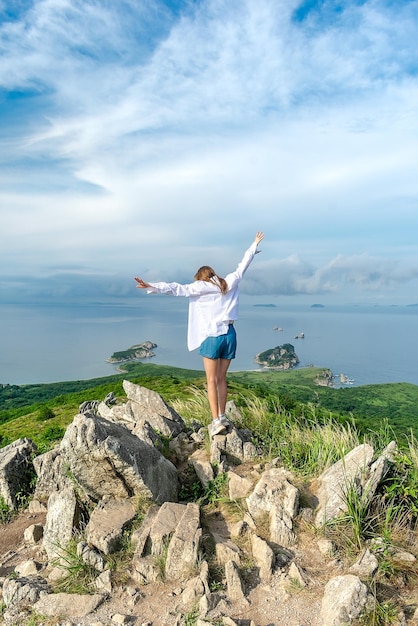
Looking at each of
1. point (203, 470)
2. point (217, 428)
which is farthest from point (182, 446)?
point (203, 470)

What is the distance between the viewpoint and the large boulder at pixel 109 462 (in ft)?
20.8

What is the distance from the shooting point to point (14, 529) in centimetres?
763

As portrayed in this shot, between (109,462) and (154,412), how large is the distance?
3.15 meters

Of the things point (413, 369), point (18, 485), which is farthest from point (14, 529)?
point (413, 369)

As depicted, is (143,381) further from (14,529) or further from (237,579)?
(237,579)

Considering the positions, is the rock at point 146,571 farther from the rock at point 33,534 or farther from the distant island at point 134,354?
the distant island at point 134,354

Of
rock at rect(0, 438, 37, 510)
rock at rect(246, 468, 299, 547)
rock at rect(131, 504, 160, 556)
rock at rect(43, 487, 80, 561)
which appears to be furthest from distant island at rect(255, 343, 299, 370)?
rock at rect(131, 504, 160, 556)

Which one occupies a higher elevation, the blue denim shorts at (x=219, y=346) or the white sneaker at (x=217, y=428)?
the blue denim shorts at (x=219, y=346)

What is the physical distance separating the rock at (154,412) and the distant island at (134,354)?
338 ft

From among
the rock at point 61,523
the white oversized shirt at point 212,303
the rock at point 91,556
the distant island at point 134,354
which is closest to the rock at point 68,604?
the rock at point 91,556

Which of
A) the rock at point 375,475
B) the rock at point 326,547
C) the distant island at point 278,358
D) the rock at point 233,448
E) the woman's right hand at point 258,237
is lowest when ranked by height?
the distant island at point 278,358

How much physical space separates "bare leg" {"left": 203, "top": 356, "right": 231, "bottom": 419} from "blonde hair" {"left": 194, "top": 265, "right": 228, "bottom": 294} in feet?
4.27

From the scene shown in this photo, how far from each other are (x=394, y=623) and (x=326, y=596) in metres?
0.69

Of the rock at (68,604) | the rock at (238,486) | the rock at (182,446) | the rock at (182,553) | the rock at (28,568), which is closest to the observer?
the rock at (68,604)
